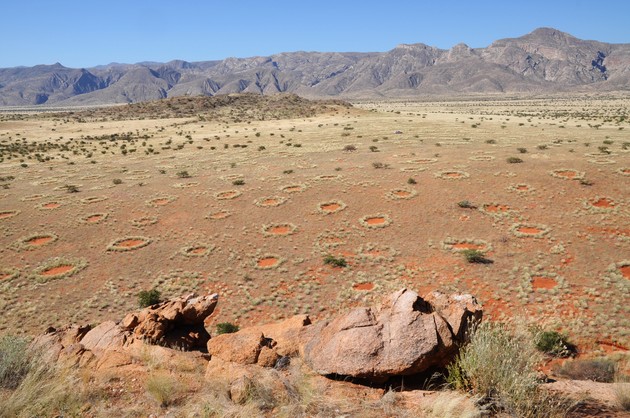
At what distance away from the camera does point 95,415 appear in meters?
6.28

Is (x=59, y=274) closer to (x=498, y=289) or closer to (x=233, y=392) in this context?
(x=233, y=392)

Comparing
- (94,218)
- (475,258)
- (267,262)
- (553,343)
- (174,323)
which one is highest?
(94,218)

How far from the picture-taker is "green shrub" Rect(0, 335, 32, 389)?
279 inches

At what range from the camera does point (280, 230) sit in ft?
81.6

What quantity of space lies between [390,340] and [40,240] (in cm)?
2607

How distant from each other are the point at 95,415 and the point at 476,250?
63.7 feet

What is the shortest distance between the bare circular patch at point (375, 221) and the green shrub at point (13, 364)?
19.6 meters

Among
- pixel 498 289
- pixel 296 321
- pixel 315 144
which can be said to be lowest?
pixel 498 289

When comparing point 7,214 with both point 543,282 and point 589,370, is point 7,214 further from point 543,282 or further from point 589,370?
point 589,370

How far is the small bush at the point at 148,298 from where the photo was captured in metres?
17.1

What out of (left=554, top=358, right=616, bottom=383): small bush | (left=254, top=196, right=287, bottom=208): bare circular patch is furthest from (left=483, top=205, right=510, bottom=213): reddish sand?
(left=254, top=196, right=287, bottom=208): bare circular patch

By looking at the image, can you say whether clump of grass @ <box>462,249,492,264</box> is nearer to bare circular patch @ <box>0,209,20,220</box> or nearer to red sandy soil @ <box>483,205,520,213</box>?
red sandy soil @ <box>483,205,520,213</box>

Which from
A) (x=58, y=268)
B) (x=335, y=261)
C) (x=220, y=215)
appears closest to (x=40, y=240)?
(x=58, y=268)

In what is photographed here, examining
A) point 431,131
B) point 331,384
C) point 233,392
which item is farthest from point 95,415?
point 431,131
